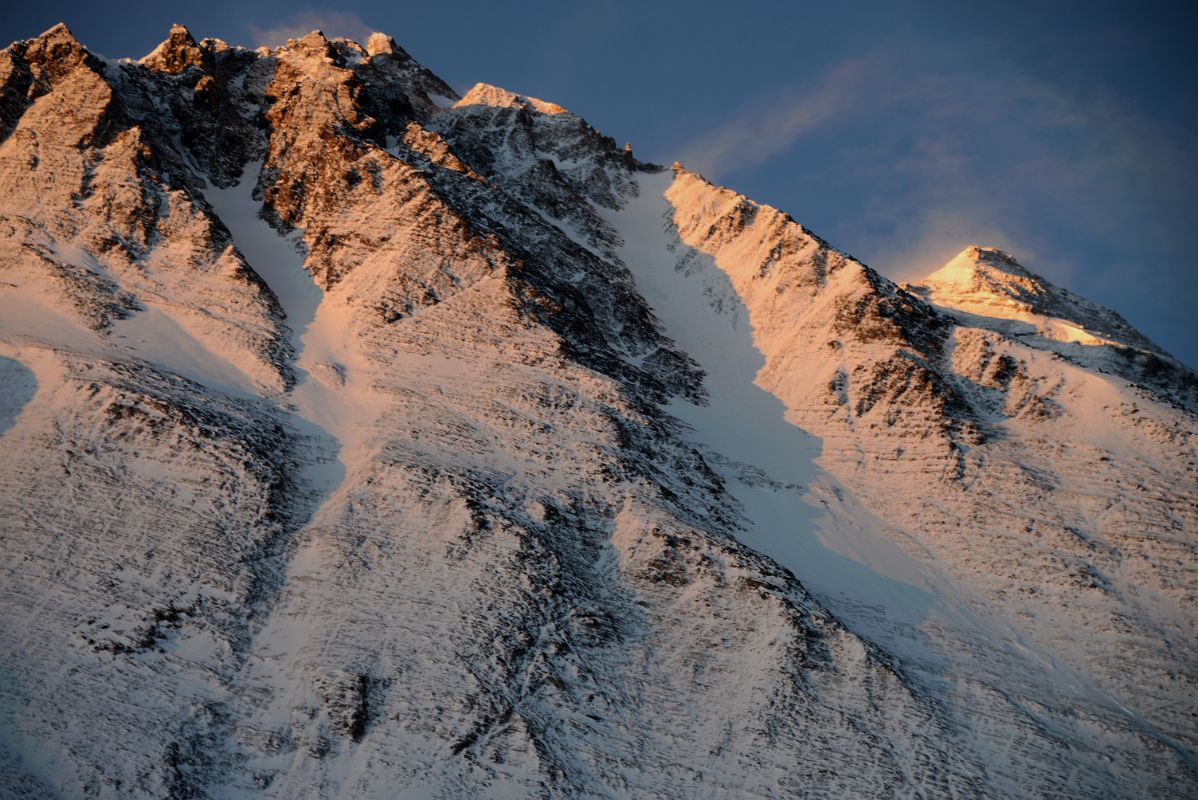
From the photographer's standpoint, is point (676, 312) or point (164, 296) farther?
point (676, 312)

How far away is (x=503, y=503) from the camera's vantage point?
4128cm

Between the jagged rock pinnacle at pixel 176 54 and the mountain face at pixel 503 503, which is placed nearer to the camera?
the mountain face at pixel 503 503

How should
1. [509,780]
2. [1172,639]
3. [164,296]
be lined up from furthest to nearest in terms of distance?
1. [164,296]
2. [1172,639]
3. [509,780]

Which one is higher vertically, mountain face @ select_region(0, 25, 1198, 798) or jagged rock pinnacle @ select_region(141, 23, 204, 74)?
jagged rock pinnacle @ select_region(141, 23, 204, 74)

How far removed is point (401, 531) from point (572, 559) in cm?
910

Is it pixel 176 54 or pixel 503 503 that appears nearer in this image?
pixel 503 503

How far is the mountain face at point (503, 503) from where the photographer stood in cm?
2961

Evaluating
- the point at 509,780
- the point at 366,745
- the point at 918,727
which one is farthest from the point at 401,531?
the point at 918,727

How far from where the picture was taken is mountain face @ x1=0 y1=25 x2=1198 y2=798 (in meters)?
29.6

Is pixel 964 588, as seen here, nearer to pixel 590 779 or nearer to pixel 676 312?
pixel 590 779

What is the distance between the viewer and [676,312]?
81.6m

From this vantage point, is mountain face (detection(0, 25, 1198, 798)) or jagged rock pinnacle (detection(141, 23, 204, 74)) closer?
mountain face (detection(0, 25, 1198, 798))

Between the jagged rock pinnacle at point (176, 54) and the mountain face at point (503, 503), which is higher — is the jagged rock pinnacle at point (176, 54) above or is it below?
above

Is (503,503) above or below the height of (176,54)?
below
